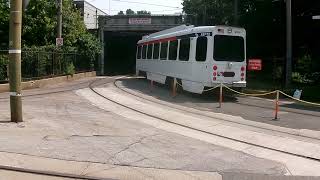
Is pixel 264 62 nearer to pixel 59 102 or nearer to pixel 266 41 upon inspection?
pixel 266 41

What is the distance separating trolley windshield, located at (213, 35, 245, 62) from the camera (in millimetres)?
22984

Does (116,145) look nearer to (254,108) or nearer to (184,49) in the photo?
(254,108)

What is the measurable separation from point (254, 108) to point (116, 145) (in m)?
9.73

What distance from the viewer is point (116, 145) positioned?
447 inches

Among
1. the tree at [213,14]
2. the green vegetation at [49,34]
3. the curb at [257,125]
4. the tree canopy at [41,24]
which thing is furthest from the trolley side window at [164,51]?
the tree at [213,14]

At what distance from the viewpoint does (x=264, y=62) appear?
42.4m

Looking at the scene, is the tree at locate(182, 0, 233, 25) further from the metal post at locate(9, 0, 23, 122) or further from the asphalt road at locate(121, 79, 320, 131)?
the metal post at locate(9, 0, 23, 122)

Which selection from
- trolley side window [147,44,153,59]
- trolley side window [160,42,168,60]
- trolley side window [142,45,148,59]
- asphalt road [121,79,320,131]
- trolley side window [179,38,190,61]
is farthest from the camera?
trolley side window [142,45,148,59]

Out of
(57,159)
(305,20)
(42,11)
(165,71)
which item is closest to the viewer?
(57,159)

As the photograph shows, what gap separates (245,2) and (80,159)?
37.6 m

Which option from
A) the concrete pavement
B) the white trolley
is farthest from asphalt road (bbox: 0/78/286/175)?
the white trolley

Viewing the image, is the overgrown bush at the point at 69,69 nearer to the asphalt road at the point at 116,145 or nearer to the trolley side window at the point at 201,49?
the trolley side window at the point at 201,49

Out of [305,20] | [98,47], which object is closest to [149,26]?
[98,47]

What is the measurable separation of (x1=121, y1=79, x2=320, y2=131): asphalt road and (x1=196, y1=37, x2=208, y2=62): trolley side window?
182 centimetres
